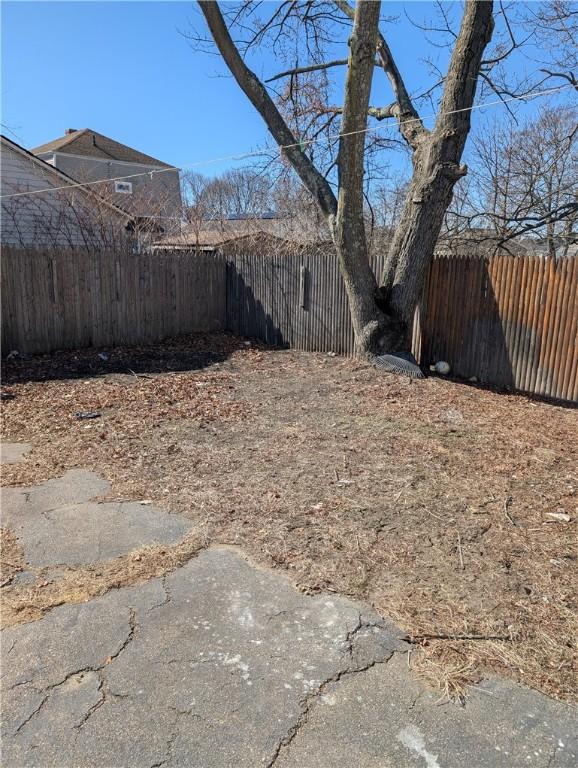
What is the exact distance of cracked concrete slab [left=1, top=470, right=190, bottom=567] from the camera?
3184mm

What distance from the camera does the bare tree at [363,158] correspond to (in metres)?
7.35

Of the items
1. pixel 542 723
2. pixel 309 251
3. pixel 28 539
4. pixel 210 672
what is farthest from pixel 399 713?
pixel 309 251

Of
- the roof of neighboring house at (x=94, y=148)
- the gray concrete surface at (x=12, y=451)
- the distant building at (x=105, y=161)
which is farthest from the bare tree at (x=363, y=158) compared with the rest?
the roof of neighboring house at (x=94, y=148)

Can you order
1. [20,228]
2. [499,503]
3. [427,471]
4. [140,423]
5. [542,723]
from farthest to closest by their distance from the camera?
[20,228]
[140,423]
[427,471]
[499,503]
[542,723]

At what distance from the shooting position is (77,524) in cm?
354

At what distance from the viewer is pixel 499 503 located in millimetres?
3822

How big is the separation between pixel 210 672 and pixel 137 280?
9.38m

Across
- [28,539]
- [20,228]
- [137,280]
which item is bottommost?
[28,539]

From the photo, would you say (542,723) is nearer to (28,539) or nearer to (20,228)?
(28,539)

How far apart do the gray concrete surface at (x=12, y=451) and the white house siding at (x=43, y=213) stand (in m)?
9.20

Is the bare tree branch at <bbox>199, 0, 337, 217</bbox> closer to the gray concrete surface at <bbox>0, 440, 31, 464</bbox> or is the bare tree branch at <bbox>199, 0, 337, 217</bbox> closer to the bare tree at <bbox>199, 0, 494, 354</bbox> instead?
the bare tree at <bbox>199, 0, 494, 354</bbox>

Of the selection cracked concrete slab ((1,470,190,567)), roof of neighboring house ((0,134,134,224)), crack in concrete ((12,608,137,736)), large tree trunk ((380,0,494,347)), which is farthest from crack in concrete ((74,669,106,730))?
roof of neighboring house ((0,134,134,224))

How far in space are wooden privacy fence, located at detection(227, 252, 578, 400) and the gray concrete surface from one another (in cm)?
596

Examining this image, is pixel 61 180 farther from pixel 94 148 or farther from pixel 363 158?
pixel 94 148
